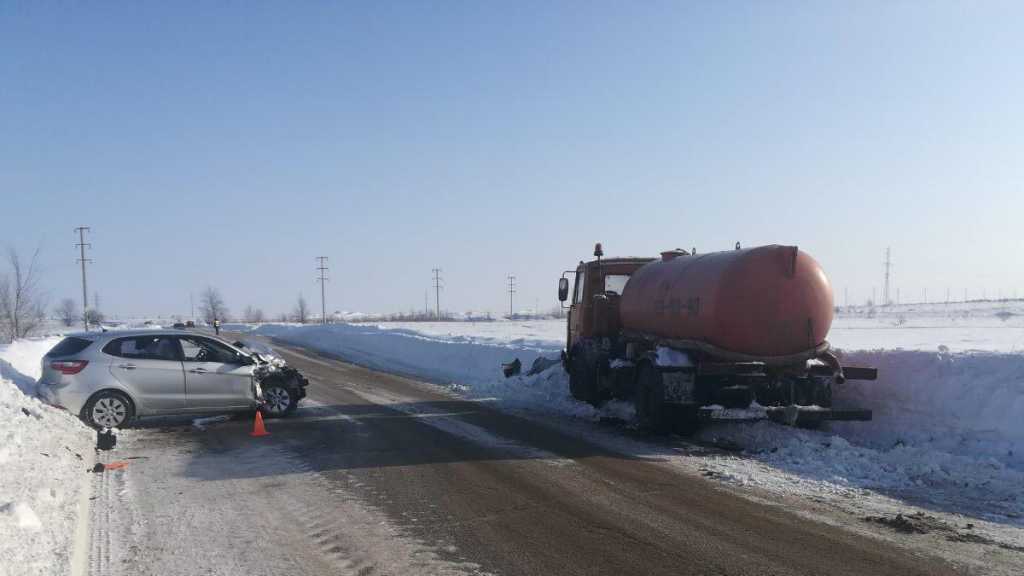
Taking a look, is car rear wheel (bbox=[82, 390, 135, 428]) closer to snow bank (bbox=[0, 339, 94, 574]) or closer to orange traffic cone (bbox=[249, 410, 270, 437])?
snow bank (bbox=[0, 339, 94, 574])

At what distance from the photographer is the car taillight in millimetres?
11430

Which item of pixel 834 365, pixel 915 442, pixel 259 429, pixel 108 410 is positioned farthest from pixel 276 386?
pixel 915 442

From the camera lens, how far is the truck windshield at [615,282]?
15.9m

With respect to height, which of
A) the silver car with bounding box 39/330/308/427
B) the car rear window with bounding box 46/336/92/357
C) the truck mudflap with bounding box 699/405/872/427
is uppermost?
the car rear window with bounding box 46/336/92/357

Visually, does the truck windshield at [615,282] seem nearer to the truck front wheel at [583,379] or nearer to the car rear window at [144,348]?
the truck front wheel at [583,379]

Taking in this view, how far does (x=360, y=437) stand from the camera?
11.2 meters

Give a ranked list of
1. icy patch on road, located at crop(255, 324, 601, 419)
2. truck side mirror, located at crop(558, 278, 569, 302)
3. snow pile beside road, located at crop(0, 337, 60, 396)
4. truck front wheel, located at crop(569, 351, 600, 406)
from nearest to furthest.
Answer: snow pile beside road, located at crop(0, 337, 60, 396) < truck front wheel, located at crop(569, 351, 600, 406) < icy patch on road, located at crop(255, 324, 601, 419) < truck side mirror, located at crop(558, 278, 569, 302)

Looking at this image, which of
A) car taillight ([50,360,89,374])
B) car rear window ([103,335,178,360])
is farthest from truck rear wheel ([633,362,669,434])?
car taillight ([50,360,89,374])

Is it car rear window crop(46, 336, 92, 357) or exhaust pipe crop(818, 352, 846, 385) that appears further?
car rear window crop(46, 336, 92, 357)

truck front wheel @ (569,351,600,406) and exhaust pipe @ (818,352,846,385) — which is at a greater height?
exhaust pipe @ (818,352,846,385)

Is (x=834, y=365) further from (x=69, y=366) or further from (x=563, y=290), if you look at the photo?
(x=69, y=366)

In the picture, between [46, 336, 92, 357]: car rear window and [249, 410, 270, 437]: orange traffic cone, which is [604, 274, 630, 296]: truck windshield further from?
[46, 336, 92, 357]: car rear window

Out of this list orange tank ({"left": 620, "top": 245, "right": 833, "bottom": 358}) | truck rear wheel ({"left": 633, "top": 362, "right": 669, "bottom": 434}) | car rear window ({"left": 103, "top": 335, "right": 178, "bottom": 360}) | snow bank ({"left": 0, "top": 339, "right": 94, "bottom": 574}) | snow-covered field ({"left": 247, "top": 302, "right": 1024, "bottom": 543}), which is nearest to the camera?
snow bank ({"left": 0, "top": 339, "right": 94, "bottom": 574})

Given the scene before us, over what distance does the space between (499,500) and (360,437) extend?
432cm
